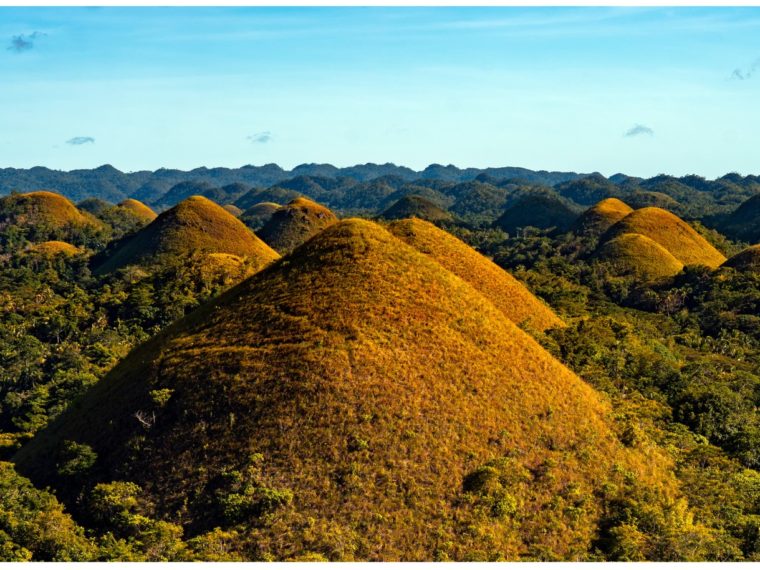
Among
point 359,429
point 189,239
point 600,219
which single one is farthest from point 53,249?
point 359,429

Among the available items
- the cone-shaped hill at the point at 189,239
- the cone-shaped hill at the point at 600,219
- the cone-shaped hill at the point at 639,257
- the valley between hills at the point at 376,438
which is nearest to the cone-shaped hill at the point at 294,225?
the cone-shaped hill at the point at 189,239

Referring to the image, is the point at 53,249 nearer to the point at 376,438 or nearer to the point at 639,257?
the point at 639,257

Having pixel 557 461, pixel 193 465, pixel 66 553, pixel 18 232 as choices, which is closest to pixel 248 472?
pixel 193 465

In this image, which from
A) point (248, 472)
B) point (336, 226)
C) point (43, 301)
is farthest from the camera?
point (43, 301)

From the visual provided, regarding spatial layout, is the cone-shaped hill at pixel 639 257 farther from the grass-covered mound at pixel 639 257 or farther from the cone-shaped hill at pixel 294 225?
the cone-shaped hill at pixel 294 225

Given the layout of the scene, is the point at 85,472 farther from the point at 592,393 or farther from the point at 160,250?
the point at 160,250

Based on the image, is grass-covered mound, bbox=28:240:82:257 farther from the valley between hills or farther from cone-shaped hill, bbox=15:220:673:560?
cone-shaped hill, bbox=15:220:673:560

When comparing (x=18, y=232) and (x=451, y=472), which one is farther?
(x=18, y=232)
